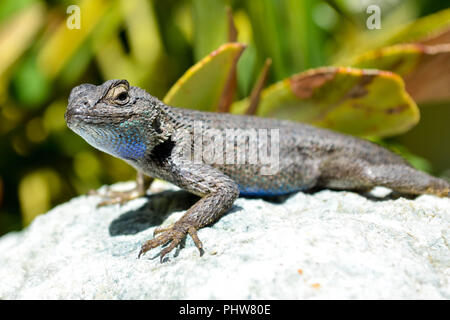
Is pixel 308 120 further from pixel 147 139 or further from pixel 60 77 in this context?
pixel 60 77

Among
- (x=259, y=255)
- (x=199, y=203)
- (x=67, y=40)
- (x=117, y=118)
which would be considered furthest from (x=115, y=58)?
(x=259, y=255)

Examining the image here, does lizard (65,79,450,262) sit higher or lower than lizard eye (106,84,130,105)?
lower

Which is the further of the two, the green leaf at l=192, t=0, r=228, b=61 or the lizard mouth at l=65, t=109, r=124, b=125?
the green leaf at l=192, t=0, r=228, b=61

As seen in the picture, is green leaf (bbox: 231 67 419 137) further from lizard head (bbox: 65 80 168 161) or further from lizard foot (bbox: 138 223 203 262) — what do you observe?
lizard foot (bbox: 138 223 203 262)

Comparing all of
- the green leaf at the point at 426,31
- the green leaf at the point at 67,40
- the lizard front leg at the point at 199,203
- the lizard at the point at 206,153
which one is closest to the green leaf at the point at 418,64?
the green leaf at the point at 426,31

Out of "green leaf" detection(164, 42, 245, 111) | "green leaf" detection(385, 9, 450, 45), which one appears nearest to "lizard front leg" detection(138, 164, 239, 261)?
"green leaf" detection(164, 42, 245, 111)

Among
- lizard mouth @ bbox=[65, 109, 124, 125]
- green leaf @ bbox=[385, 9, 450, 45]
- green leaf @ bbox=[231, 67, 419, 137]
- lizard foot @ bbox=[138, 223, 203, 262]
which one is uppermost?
green leaf @ bbox=[385, 9, 450, 45]

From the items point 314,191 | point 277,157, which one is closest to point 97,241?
point 277,157
